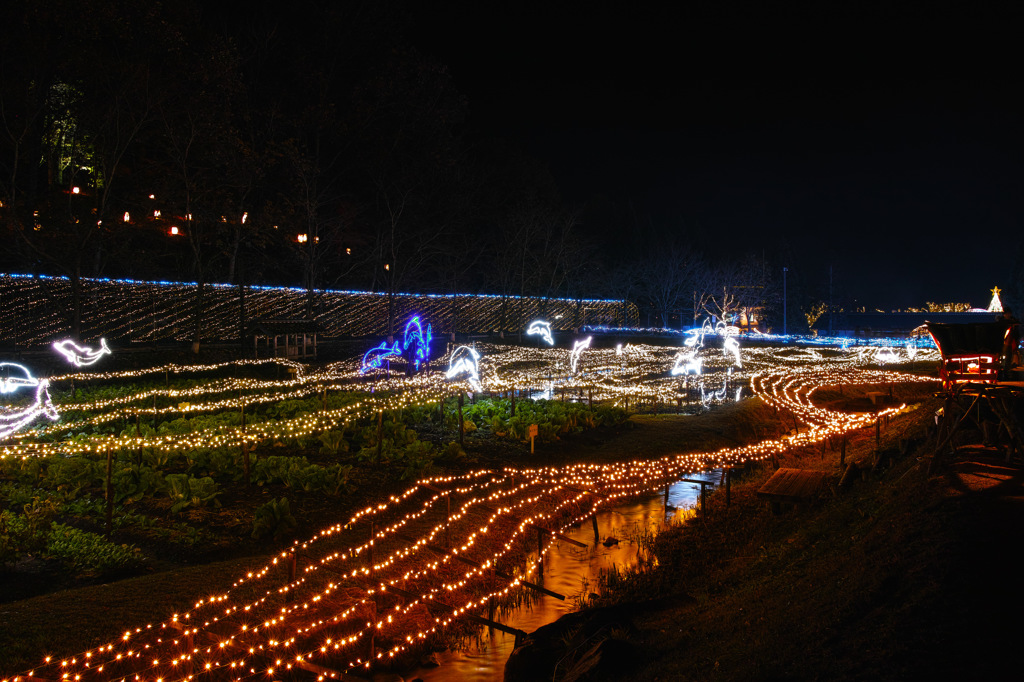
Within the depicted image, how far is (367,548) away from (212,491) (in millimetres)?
2676

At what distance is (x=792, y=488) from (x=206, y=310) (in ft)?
82.6

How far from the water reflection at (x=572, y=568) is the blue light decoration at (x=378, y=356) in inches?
506

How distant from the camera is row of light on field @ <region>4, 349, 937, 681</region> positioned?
200 inches

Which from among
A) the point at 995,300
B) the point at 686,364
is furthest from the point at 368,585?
the point at 995,300

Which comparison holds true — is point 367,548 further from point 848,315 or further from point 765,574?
point 848,315

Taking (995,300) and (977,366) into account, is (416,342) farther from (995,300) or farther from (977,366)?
(995,300)

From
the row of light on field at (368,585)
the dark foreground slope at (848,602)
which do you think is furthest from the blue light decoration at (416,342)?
the dark foreground slope at (848,602)

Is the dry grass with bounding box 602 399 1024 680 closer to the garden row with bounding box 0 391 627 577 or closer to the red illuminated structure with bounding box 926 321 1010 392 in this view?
the red illuminated structure with bounding box 926 321 1010 392

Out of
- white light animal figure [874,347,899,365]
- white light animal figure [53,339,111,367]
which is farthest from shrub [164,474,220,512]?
white light animal figure [874,347,899,365]

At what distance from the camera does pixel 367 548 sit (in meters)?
7.40

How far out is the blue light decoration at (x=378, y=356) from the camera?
22.1m

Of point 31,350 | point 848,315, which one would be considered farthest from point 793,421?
point 848,315

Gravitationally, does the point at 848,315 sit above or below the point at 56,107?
below

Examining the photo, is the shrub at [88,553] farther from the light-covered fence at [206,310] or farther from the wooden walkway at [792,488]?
the light-covered fence at [206,310]
